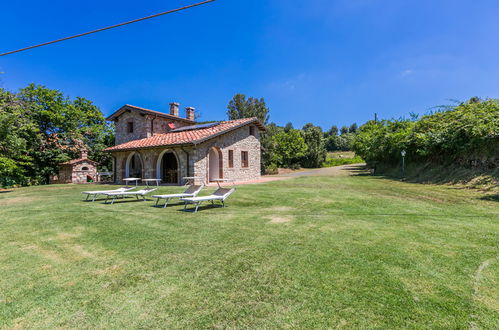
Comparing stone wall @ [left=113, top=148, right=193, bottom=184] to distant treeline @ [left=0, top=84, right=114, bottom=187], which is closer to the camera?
stone wall @ [left=113, top=148, right=193, bottom=184]

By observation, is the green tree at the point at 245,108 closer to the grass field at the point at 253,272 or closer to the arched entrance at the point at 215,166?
the arched entrance at the point at 215,166

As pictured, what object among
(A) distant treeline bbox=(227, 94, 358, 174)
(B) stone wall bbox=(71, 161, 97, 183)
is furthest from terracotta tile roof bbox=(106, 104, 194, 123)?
(A) distant treeline bbox=(227, 94, 358, 174)

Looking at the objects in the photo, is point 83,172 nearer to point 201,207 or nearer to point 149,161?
point 149,161

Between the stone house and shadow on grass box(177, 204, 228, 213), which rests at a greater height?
the stone house

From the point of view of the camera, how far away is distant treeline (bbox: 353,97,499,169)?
12.3m

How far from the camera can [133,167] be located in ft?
72.4

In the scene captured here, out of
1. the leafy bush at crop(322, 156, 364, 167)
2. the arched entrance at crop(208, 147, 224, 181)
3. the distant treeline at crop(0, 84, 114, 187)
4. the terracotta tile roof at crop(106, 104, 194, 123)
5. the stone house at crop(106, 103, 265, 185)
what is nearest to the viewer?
the stone house at crop(106, 103, 265, 185)

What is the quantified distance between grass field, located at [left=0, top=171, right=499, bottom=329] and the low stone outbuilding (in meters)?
18.2

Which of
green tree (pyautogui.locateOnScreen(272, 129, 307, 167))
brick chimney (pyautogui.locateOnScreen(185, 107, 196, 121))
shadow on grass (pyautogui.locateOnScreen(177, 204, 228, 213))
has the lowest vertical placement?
shadow on grass (pyautogui.locateOnScreen(177, 204, 228, 213))

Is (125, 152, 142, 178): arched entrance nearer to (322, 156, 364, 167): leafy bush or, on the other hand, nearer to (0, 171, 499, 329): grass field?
(0, 171, 499, 329): grass field

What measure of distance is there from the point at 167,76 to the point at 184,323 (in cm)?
2924

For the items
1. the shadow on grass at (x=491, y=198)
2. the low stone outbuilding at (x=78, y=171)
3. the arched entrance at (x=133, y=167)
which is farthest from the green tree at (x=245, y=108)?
the shadow on grass at (x=491, y=198)

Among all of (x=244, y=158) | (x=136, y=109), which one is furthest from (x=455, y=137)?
(x=136, y=109)

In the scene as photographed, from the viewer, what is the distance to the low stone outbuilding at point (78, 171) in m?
22.0
